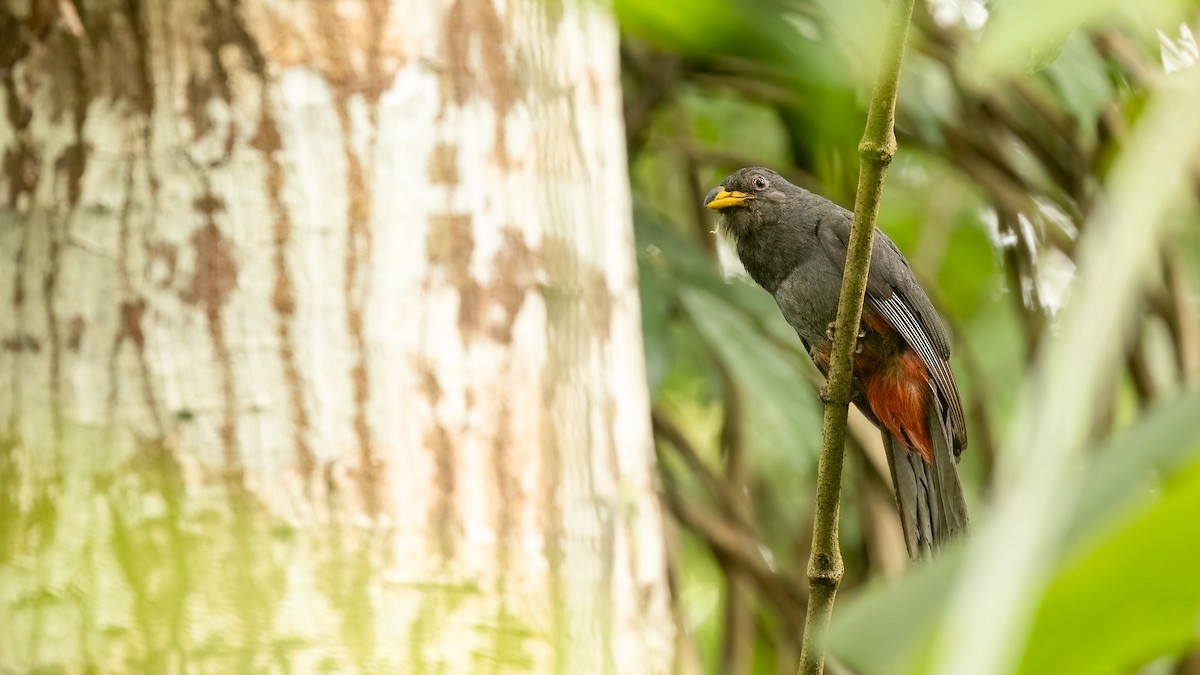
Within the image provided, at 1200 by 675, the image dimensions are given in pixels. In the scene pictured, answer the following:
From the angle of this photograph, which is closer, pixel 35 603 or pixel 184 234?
pixel 35 603

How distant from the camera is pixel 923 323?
3.33 m

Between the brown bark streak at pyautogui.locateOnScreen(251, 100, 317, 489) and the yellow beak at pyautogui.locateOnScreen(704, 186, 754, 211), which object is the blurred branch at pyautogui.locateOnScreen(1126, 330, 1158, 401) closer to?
the yellow beak at pyautogui.locateOnScreen(704, 186, 754, 211)

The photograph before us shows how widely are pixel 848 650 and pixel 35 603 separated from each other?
1803 mm

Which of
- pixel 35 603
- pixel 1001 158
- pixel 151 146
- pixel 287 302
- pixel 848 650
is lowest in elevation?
pixel 848 650

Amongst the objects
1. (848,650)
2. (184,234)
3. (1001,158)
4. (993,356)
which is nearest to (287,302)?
(184,234)

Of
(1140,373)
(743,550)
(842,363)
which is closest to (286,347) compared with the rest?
(842,363)

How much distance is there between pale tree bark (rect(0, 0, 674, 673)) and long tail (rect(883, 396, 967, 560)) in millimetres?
808

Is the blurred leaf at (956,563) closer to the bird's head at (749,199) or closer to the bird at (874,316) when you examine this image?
the bird at (874,316)

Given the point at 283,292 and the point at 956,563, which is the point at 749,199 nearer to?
the point at 283,292

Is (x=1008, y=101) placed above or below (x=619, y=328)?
above

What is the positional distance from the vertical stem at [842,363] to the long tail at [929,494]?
0.84m

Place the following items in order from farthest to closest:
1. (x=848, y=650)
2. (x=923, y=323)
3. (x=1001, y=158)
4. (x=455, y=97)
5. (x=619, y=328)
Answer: (x=1001, y=158) → (x=923, y=323) → (x=619, y=328) → (x=455, y=97) → (x=848, y=650)

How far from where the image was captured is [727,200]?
3551mm

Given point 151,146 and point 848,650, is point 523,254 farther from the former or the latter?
point 848,650
